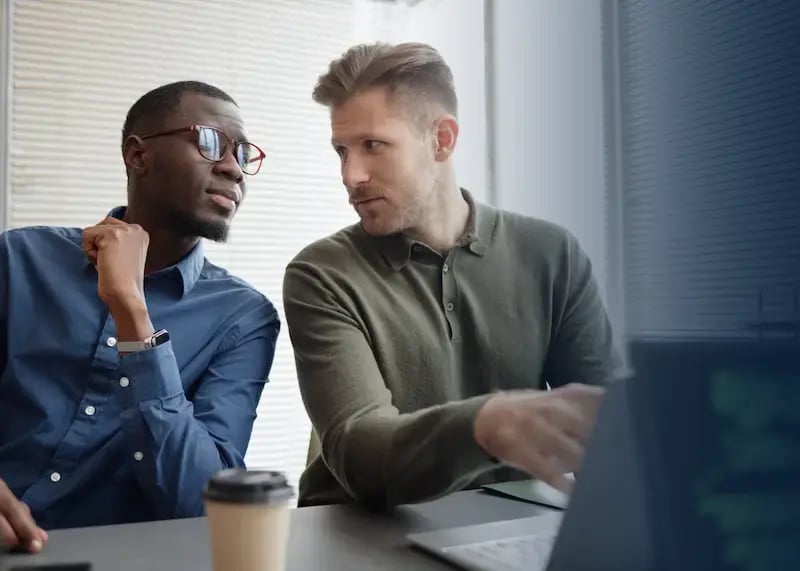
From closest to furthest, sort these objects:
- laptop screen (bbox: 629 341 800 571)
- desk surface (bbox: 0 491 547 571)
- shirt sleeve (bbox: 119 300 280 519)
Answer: laptop screen (bbox: 629 341 800 571), desk surface (bbox: 0 491 547 571), shirt sleeve (bbox: 119 300 280 519)

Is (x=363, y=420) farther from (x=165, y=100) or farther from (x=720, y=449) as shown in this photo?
(x=165, y=100)

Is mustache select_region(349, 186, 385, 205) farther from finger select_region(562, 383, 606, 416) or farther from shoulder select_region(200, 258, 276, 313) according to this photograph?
shoulder select_region(200, 258, 276, 313)

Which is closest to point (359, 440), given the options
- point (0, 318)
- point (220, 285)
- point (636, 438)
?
point (636, 438)

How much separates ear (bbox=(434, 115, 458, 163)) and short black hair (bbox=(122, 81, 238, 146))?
2.43 feet

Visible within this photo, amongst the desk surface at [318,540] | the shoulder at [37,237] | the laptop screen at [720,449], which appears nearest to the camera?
the laptop screen at [720,449]

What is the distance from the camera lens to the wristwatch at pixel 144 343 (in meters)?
1.13

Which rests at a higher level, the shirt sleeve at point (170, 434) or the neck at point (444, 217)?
the neck at point (444, 217)

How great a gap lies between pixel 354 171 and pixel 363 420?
27 cm

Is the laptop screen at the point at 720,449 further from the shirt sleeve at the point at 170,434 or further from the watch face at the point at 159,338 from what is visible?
the watch face at the point at 159,338

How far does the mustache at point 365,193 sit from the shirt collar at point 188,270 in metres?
0.65

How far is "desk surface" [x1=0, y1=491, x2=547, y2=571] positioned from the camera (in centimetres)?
68

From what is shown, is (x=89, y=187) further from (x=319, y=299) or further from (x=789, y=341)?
(x=789, y=341)

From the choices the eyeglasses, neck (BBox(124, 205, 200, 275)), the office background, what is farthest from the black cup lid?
the office background

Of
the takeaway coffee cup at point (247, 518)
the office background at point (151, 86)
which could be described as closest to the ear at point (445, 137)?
the takeaway coffee cup at point (247, 518)
